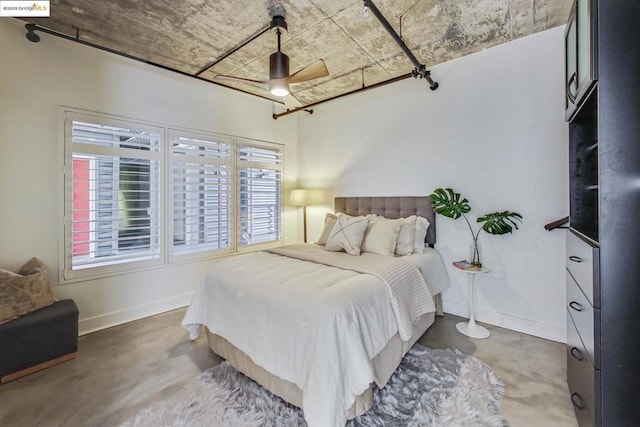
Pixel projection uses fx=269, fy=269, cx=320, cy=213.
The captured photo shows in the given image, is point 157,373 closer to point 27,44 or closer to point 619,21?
point 27,44

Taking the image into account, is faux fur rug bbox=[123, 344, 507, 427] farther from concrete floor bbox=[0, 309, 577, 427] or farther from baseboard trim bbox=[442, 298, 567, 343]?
baseboard trim bbox=[442, 298, 567, 343]

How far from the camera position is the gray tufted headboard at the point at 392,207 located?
11.0 feet

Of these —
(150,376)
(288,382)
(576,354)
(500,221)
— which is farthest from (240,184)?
(576,354)

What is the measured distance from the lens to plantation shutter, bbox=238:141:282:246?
4.22 meters

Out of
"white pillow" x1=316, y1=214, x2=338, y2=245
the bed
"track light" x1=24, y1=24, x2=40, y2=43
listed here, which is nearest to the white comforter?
the bed

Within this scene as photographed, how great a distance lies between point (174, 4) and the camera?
2.31 m

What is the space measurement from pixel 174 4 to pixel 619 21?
2.96 m

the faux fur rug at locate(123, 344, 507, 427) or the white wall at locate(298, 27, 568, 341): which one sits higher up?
the white wall at locate(298, 27, 568, 341)

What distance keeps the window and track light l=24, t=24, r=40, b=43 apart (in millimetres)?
673

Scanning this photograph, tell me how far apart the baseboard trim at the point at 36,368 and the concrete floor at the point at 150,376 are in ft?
0.15

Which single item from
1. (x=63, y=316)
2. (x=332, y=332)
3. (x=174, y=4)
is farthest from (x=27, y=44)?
(x=332, y=332)

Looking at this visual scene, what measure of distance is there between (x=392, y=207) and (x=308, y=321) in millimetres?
2449

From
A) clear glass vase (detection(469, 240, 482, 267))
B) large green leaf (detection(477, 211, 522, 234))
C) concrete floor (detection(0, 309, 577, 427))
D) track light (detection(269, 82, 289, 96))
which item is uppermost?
track light (detection(269, 82, 289, 96))

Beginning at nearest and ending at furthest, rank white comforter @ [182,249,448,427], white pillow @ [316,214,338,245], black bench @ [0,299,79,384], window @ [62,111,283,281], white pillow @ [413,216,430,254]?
white comforter @ [182,249,448,427], black bench @ [0,299,79,384], window @ [62,111,283,281], white pillow @ [413,216,430,254], white pillow @ [316,214,338,245]
